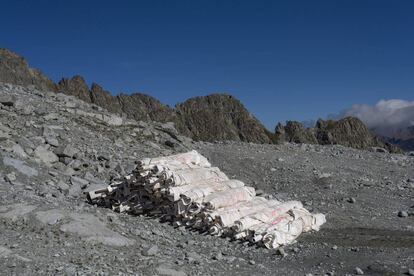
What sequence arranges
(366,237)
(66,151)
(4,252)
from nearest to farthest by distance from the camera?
(4,252) < (366,237) < (66,151)

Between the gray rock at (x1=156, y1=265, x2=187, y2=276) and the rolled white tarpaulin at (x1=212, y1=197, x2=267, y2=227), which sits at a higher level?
the rolled white tarpaulin at (x1=212, y1=197, x2=267, y2=227)

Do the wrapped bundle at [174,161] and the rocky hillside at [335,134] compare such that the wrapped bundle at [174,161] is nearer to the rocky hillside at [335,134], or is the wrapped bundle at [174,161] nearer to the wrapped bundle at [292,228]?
the wrapped bundle at [292,228]

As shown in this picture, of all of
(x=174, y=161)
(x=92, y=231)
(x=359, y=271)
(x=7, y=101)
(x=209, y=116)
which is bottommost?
(x=359, y=271)

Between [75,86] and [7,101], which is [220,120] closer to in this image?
[75,86]

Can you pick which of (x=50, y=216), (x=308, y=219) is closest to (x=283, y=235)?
(x=308, y=219)

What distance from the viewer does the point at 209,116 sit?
4041cm

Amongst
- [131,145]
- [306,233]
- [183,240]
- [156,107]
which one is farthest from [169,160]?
[156,107]

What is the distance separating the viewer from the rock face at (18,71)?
3453cm

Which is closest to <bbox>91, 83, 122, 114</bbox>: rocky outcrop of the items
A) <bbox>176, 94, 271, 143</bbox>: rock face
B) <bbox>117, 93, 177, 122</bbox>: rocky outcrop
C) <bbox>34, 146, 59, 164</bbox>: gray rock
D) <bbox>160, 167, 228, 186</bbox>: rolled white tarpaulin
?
<bbox>117, 93, 177, 122</bbox>: rocky outcrop

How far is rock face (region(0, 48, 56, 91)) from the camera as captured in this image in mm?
34531

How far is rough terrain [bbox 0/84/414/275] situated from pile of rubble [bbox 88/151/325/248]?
1.05ft

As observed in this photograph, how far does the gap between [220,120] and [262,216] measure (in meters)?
28.9

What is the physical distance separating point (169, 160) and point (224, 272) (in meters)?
4.58

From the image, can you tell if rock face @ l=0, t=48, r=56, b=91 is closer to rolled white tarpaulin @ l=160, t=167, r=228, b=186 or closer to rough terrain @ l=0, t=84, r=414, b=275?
rough terrain @ l=0, t=84, r=414, b=275
